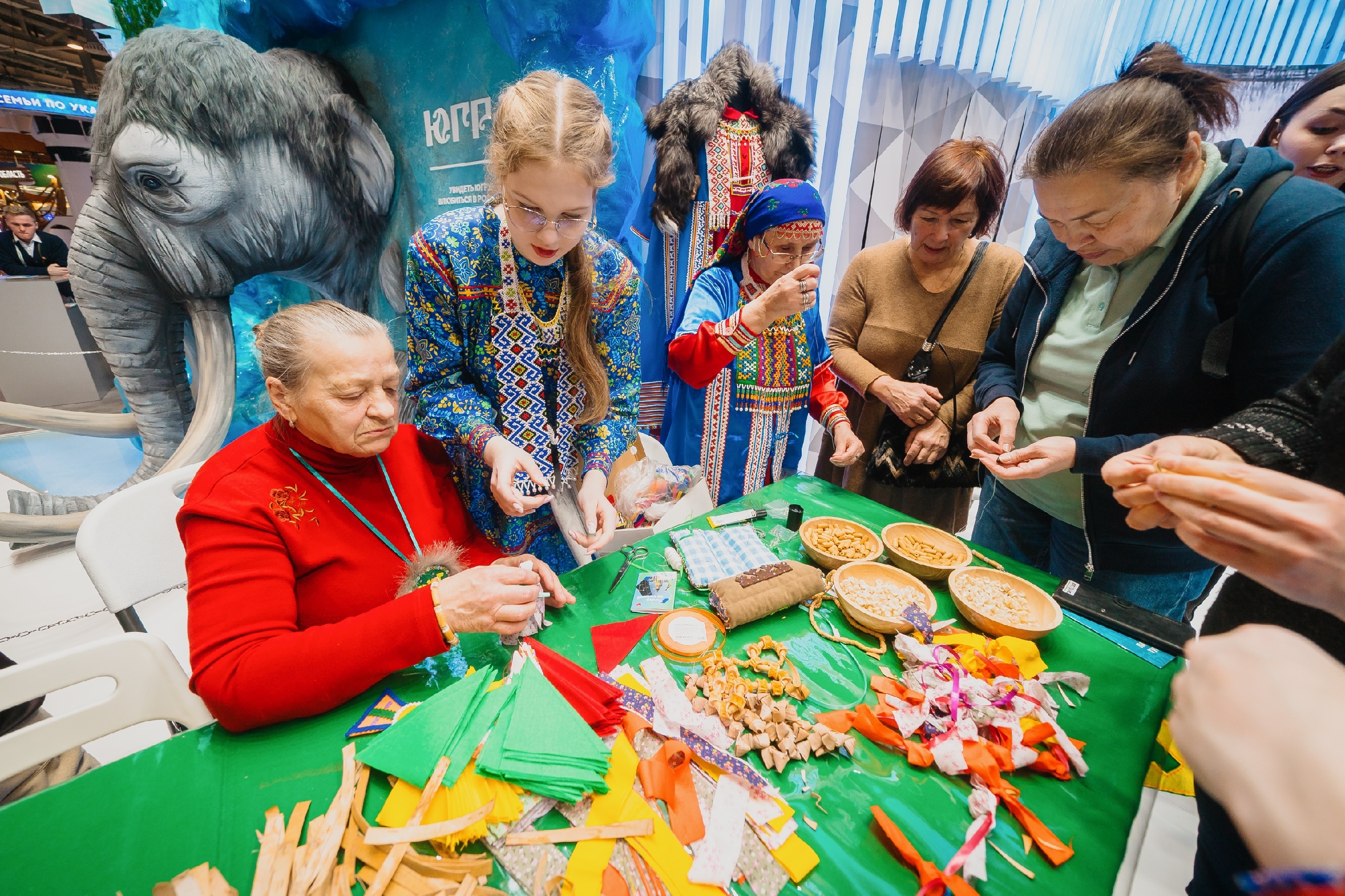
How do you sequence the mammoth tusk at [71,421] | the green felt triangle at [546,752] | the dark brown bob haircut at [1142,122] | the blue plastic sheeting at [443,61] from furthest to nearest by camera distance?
1. the mammoth tusk at [71,421]
2. the blue plastic sheeting at [443,61]
3. the dark brown bob haircut at [1142,122]
4. the green felt triangle at [546,752]

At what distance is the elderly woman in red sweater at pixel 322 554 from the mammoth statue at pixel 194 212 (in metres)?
2.38

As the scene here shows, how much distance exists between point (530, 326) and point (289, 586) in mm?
939

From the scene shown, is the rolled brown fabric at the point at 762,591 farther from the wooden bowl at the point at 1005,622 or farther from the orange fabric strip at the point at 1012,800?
the orange fabric strip at the point at 1012,800

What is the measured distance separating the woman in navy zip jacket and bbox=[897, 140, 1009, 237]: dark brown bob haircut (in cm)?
40

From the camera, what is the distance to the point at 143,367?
284cm

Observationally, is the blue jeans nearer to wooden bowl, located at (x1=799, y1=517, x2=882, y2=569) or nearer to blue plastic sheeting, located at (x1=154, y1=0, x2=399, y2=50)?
wooden bowl, located at (x1=799, y1=517, x2=882, y2=569)

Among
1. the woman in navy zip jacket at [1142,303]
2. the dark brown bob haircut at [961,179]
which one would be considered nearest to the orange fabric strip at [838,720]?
the woman in navy zip jacket at [1142,303]

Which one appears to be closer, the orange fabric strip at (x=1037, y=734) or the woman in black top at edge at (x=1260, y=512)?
the woman in black top at edge at (x=1260, y=512)

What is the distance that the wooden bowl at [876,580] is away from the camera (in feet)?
4.18

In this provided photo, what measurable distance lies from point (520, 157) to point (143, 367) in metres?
3.01

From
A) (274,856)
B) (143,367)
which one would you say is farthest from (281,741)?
(143,367)

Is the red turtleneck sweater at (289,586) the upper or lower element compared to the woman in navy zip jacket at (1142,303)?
lower

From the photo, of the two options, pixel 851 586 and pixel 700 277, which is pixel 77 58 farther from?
pixel 851 586

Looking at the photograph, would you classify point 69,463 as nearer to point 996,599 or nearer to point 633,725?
point 633,725
